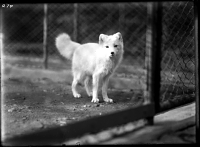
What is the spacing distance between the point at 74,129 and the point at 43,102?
190 cm

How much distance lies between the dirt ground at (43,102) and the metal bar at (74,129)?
773 mm

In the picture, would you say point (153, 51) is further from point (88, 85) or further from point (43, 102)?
point (88, 85)

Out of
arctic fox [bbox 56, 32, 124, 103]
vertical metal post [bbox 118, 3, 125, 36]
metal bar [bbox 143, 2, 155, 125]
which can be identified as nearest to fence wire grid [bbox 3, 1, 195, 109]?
vertical metal post [bbox 118, 3, 125, 36]

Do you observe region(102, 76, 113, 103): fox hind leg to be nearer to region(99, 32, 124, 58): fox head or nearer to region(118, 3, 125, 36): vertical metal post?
region(99, 32, 124, 58): fox head

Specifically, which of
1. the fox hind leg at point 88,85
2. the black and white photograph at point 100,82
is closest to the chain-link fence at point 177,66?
the black and white photograph at point 100,82

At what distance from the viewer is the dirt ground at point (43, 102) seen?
2441 mm

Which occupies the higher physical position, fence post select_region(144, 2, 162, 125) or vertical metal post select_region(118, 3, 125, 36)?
vertical metal post select_region(118, 3, 125, 36)

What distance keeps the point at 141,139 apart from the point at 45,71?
132 inches

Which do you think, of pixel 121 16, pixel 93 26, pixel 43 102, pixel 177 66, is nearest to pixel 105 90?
pixel 43 102

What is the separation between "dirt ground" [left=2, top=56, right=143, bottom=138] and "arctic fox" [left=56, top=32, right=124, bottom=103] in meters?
0.21

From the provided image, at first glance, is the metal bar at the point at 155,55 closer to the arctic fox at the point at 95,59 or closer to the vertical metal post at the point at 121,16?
the arctic fox at the point at 95,59

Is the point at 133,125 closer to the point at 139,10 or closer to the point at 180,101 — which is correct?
the point at 180,101

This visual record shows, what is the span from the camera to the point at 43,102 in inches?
131

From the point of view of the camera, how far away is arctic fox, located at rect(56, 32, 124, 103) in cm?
319
